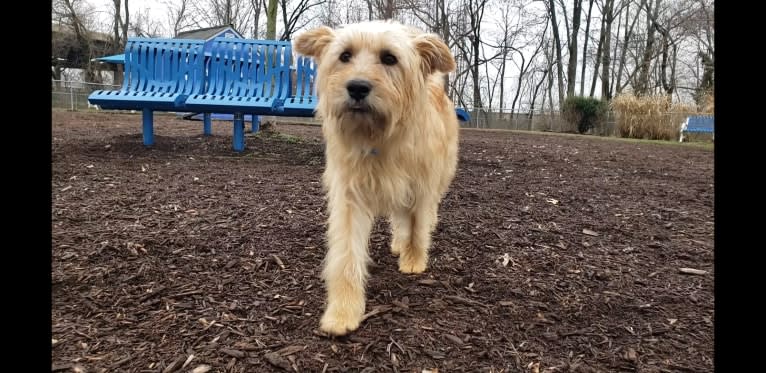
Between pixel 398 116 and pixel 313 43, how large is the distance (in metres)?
0.86

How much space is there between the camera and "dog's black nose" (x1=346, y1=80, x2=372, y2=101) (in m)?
2.61

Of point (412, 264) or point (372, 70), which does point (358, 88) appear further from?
point (412, 264)

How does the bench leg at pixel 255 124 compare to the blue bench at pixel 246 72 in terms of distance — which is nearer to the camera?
the blue bench at pixel 246 72

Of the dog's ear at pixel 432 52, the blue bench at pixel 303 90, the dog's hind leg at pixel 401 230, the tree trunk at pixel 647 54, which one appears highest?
the tree trunk at pixel 647 54

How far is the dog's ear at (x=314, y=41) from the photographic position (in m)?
3.11

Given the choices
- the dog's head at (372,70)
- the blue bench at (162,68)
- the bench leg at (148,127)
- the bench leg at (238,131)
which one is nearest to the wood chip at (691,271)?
the dog's head at (372,70)

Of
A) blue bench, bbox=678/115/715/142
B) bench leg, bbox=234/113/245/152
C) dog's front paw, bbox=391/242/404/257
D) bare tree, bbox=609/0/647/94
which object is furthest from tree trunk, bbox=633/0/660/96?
dog's front paw, bbox=391/242/404/257

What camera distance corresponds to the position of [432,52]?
3145 millimetres

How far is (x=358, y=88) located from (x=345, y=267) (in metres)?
1.03

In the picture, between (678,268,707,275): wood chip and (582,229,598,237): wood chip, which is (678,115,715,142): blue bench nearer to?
(582,229,598,237): wood chip

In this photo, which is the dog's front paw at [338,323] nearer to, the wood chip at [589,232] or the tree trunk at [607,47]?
the wood chip at [589,232]

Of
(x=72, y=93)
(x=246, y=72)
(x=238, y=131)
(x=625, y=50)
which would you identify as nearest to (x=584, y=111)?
(x=625, y=50)
